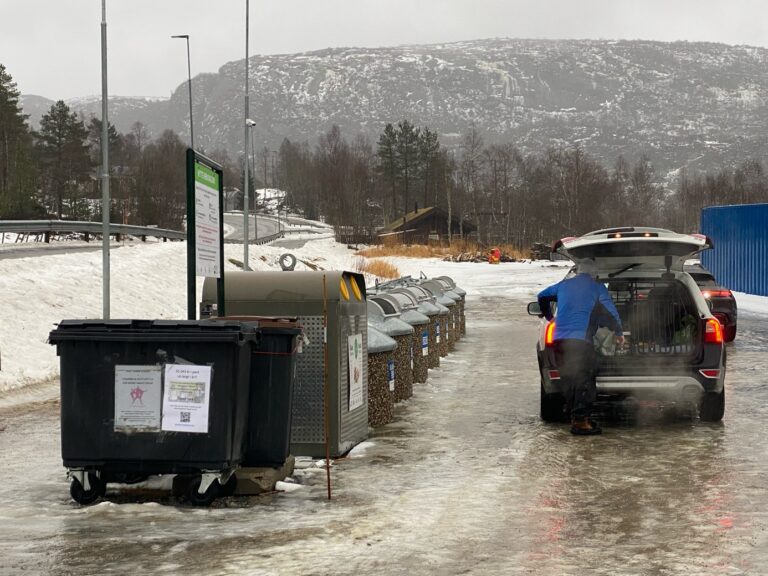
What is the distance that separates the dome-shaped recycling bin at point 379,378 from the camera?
1073 cm

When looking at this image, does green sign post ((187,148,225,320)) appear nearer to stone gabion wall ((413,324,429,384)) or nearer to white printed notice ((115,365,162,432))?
white printed notice ((115,365,162,432))

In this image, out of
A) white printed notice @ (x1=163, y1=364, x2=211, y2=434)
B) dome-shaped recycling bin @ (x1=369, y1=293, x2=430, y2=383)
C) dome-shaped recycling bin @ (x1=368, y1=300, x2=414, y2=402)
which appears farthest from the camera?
dome-shaped recycling bin @ (x1=369, y1=293, x2=430, y2=383)

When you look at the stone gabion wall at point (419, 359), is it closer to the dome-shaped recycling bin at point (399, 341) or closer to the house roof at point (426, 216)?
the dome-shaped recycling bin at point (399, 341)

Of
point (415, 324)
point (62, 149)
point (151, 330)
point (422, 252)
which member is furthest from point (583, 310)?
point (62, 149)

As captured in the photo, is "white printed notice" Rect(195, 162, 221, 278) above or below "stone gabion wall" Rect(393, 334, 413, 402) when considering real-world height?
above

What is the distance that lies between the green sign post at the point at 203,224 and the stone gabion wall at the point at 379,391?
224cm

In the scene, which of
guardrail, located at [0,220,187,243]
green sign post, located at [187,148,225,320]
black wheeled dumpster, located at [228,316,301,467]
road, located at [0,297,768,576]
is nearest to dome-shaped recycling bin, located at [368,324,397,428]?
road, located at [0,297,768,576]

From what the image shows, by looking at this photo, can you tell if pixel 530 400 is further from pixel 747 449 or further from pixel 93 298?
pixel 93 298

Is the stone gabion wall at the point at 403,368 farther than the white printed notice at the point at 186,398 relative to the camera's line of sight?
Yes

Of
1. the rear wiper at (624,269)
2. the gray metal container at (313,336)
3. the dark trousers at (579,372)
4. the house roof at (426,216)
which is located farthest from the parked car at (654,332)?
the house roof at (426,216)

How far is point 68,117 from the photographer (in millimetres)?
100312

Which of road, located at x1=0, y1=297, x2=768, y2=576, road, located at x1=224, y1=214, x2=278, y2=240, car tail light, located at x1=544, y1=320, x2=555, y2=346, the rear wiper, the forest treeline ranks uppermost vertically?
the forest treeline

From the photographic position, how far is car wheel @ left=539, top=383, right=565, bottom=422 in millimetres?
10930

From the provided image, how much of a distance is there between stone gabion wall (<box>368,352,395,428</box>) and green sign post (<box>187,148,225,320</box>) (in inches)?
88.2
